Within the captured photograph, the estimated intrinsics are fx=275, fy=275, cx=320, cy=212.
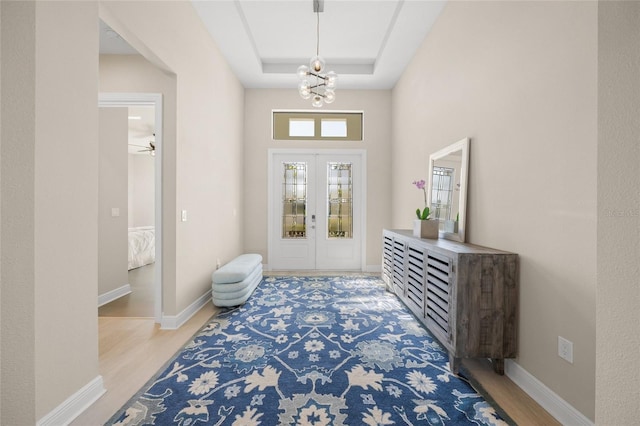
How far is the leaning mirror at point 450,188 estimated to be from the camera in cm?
254

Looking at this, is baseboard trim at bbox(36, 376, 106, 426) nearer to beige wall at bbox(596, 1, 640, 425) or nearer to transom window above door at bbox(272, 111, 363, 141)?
beige wall at bbox(596, 1, 640, 425)

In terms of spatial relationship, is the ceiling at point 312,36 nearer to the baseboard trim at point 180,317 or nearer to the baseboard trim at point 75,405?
the baseboard trim at point 180,317

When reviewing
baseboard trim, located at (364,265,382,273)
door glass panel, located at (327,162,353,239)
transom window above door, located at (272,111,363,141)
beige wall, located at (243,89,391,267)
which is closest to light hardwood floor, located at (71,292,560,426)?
beige wall, located at (243,89,391,267)

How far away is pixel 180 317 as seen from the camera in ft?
9.44

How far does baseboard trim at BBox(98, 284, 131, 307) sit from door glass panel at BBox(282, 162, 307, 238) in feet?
8.39

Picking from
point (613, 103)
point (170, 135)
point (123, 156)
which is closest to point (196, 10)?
point (170, 135)

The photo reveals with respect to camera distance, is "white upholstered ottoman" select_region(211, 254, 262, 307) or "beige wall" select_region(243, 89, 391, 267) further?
"beige wall" select_region(243, 89, 391, 267)

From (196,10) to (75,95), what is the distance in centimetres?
224

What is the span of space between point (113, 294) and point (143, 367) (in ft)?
6.97

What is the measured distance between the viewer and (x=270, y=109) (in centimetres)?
518

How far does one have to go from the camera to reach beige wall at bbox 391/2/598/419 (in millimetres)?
1457

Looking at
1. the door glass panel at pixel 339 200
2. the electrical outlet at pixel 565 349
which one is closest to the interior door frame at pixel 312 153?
the door glass panel at pixel 339 200

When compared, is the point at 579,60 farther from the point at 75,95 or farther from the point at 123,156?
the point at 123,156

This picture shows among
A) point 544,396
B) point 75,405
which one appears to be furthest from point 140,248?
point 544,396
